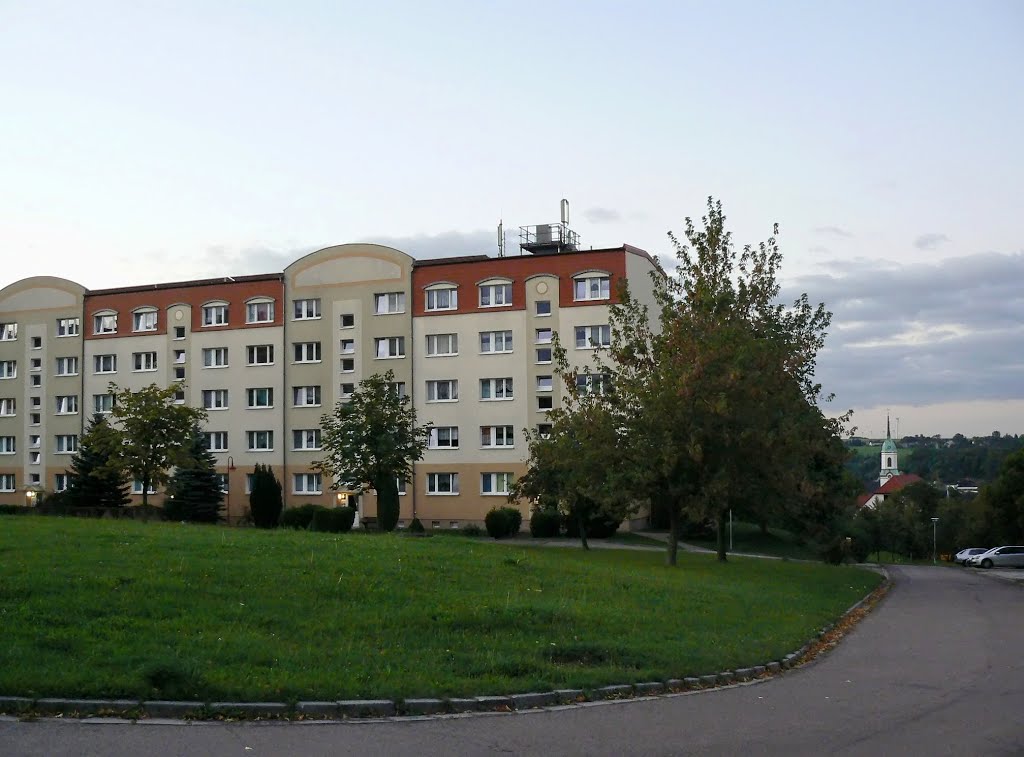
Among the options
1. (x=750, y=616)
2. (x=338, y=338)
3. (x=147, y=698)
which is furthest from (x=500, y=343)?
(x=147, y=698)

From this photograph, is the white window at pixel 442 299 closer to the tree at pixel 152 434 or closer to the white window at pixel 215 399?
the white window at pixel 215 399

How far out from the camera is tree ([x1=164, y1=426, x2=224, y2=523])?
58.5 metres

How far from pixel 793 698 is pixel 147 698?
7.58m

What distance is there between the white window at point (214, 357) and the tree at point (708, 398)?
41092 millimetres

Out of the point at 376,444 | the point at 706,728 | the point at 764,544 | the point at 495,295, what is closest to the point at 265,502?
the point at 376,444

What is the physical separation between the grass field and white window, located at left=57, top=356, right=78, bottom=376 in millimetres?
54663

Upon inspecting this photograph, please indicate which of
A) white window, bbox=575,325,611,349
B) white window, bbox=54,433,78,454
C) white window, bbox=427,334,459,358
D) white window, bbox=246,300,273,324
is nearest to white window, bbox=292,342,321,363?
white window, bbox=246,300,273,324

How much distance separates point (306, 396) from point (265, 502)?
12443 mm

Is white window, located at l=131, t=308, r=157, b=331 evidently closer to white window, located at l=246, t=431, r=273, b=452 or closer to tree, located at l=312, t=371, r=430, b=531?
white window, located at l=246, t=431, r=273, b=452

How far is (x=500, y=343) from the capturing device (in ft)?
213

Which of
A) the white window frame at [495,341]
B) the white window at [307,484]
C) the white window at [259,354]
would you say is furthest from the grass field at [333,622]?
the white window at [259,354]

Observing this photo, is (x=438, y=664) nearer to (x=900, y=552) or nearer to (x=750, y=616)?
(x=750, y=616)

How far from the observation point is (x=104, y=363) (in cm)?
7475

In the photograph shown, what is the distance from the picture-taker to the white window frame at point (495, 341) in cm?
6488
